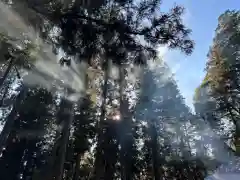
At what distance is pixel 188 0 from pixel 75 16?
2.82 m

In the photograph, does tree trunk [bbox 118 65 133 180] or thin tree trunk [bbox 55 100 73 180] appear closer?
thin tree trunk [bbox 55 100 73 180]

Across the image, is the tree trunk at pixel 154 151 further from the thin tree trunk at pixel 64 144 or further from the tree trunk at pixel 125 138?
the thin tree trunk at pixel 64 144

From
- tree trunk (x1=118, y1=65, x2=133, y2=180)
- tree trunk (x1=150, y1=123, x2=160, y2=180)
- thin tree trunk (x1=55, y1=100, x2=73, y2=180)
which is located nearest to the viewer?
thin tree trunk (x1=55, y1=100, x2=73, y2=180)

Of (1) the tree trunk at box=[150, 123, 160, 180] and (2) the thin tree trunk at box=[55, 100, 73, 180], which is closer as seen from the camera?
(2) the thin tree trunk at box=[55, 100, 73, 180]

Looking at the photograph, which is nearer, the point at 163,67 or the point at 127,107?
the point at 127,107

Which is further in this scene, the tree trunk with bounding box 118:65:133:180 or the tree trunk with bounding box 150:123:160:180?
the tree trunk with bounding box 150:123:160:180

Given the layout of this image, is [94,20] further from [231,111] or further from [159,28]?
[231,111]

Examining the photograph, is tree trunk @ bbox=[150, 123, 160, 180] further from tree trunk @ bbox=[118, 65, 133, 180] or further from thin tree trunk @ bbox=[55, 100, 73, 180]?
thin tree trunk @ bbox=[55, 100, 73, 180]

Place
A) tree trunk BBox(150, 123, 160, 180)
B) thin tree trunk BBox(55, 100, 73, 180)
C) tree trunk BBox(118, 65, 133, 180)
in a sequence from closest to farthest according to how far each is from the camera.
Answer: thin tree trunk BBox(55, 100, 73, 180) < tree trunk BBox(118, 65, 133, 180) < tree trunk BBox(150, 123, 160, 180)

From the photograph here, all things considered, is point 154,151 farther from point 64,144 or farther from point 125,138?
point 64,144

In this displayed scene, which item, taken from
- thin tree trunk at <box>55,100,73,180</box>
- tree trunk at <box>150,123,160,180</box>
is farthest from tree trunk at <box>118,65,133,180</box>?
thin tree trunk at <box>55,100,73,180</box>

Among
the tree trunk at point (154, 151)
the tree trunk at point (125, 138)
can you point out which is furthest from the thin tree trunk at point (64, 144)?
the tree trunk at point (154, 151)

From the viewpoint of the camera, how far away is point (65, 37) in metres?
4.71

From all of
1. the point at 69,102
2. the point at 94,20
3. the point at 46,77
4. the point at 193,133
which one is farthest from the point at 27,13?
the point at 193,133
